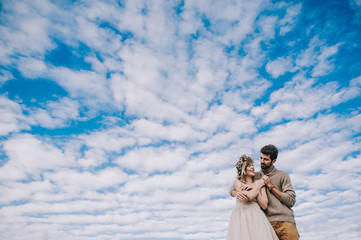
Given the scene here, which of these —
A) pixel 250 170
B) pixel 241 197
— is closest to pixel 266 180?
pixel 250 170

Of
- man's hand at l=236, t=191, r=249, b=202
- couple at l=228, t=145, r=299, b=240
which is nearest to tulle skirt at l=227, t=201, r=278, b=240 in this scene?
couple at l=228, t=145, r=299, b=240

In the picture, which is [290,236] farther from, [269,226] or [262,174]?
[262,174]

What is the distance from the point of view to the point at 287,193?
6.88m

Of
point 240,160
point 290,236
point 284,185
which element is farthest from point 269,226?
point 240,160

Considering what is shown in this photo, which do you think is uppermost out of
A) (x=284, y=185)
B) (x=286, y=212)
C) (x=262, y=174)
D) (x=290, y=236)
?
(x=262, y=174)

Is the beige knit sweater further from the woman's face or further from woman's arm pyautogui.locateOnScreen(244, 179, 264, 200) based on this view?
the woman's face

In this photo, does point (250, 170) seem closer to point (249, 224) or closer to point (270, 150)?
point (270, 150)

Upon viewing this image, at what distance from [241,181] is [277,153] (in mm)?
1337

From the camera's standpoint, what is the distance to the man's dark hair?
24.3ft

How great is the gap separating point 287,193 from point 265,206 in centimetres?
69

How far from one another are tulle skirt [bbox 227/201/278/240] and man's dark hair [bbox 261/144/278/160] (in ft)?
4.76

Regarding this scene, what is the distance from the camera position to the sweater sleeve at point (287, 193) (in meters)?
6.80

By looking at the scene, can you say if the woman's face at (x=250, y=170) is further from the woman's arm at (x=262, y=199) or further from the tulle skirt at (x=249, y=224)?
the tulle skirt at (x=249, y=224)

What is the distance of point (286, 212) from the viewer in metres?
6.81
